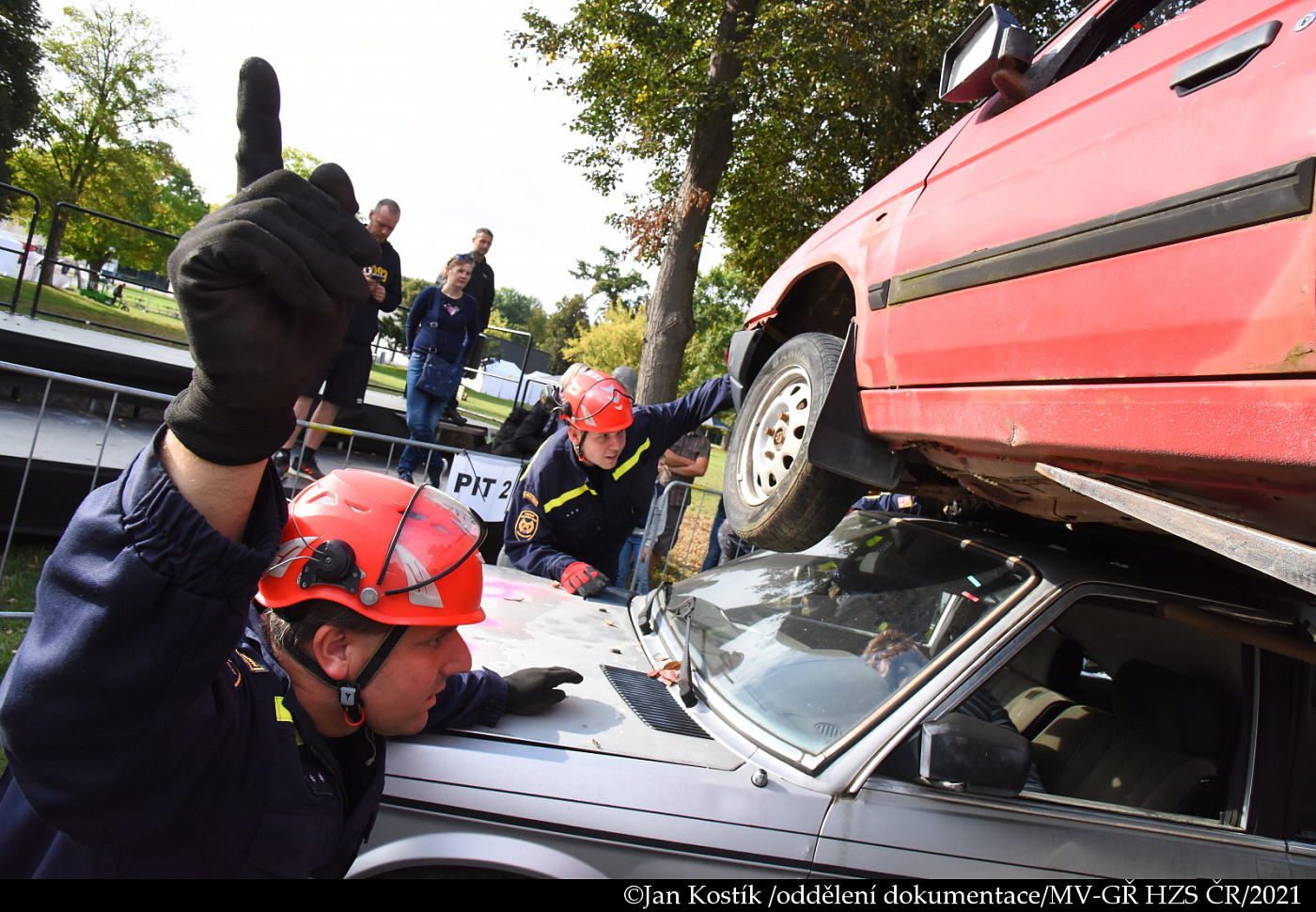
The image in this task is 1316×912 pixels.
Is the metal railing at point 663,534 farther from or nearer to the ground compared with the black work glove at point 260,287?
nearer to the ground

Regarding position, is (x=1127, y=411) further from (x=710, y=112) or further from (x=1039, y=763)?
(x=710, y=112)

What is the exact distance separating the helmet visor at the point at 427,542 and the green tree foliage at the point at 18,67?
34.9 meters

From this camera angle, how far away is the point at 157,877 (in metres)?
1.18

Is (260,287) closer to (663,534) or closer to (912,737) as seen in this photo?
(912,737)

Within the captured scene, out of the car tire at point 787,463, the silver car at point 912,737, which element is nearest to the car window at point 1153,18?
the car tire at point 787,463

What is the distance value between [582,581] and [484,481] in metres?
1.93

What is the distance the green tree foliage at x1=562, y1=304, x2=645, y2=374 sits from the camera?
37.2m

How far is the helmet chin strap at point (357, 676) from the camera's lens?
4.82ft

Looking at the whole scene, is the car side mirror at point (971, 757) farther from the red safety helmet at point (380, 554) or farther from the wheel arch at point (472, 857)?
the red safety helmet at point (380, 554)

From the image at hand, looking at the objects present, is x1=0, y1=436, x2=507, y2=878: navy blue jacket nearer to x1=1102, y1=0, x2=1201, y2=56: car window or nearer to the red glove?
the red glove

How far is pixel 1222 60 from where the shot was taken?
5.04 feet

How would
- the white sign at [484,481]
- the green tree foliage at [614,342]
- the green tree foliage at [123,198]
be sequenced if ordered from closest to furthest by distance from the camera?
1. the white sign at [484,481]
2. the green tree foliage at [123,198]
3. the green tree foliage at [614,342]
